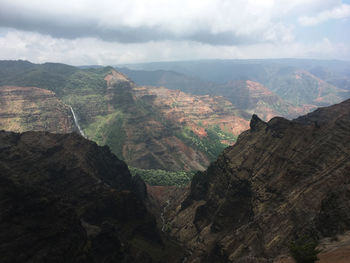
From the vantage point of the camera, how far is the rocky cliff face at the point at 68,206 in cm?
6501

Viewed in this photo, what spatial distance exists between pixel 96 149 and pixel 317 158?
119055 millimetres

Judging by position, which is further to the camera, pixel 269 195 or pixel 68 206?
pixel 269 195

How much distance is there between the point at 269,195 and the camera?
99875mm

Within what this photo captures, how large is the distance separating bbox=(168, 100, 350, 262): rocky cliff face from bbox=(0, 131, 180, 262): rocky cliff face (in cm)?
2507

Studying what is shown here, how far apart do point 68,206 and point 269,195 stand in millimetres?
69428

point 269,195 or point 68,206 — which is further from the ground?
point 68,206

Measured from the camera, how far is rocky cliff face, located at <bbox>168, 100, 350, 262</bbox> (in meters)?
72.8

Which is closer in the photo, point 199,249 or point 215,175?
point 199,249

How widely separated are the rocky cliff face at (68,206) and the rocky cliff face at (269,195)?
82.3ft

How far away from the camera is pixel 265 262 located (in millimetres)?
50562

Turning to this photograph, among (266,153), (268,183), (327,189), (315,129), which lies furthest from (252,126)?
(327,189)

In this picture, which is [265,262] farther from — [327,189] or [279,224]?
[327,189]

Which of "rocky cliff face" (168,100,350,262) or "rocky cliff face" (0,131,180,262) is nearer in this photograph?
"rocky cliff face" (0,131,180,262)

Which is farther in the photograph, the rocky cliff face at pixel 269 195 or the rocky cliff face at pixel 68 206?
the rocky cliff face at pixel 269 195
